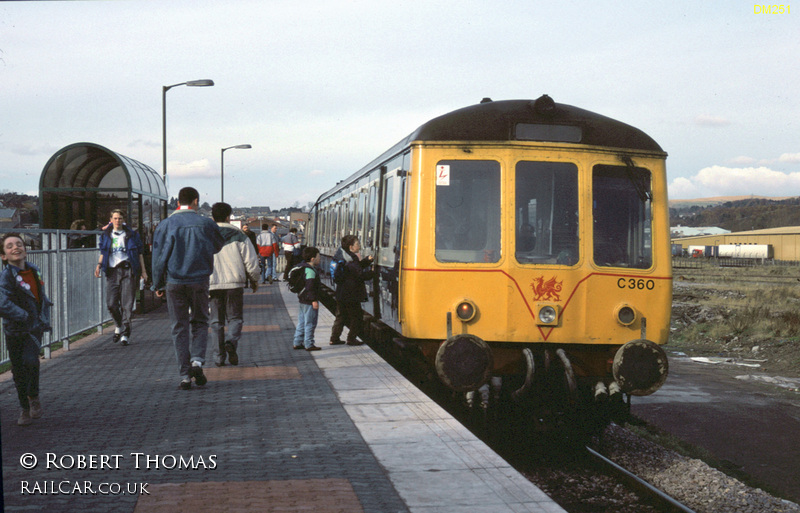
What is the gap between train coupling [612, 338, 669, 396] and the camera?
287 inches

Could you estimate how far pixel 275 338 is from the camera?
12.9 m

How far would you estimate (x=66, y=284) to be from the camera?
37.3 feet

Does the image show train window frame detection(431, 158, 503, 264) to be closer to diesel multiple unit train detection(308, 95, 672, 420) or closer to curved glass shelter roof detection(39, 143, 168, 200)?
diesel multiple unit train detection(308, 95, 672, 420)

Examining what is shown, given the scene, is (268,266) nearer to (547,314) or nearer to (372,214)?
(372,214)

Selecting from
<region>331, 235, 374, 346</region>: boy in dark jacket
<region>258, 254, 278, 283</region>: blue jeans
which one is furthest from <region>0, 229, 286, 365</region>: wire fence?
<region>258, 254, 278, 283</region>: blue jeans

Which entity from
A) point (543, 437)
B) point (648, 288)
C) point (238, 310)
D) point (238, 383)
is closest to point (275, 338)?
point (238, 310)

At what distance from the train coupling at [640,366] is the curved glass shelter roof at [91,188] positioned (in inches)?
435

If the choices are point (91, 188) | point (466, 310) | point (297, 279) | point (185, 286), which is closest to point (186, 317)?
point (185, 286)

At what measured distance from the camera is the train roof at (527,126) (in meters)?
8.02

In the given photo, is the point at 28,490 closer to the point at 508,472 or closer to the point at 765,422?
the point at 508,472

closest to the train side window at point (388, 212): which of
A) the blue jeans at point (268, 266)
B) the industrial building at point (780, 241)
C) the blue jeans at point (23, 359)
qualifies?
the blue jeans at point (23, 359)

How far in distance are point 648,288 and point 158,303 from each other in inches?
577

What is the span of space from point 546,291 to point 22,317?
171 inches

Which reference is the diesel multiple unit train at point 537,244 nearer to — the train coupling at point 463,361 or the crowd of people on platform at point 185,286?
the train coupling at point 463,361
